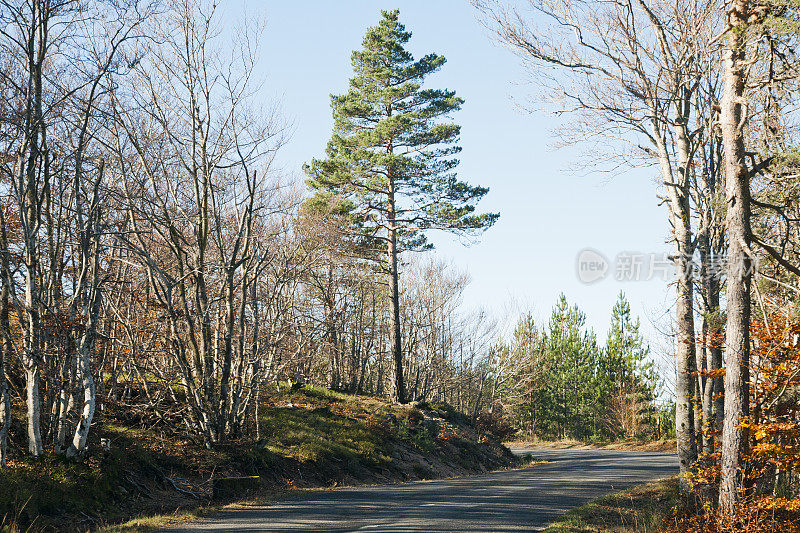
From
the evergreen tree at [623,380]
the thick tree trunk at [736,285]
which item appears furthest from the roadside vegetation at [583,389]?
the thick tree trunk at [736,285]

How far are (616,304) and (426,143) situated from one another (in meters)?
26.9

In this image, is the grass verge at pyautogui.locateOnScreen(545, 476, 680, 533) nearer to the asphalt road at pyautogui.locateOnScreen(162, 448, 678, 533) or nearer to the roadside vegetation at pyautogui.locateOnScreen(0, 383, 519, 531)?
the asphalt road at pyautogui.locateOnScreen(162, 448, 678, 533)

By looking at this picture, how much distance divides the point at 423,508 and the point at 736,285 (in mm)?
5760

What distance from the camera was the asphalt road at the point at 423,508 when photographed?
8602 mm

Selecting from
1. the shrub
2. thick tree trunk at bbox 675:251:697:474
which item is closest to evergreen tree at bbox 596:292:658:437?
the shrub

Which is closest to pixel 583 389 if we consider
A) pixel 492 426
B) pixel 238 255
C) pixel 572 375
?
pixel 572 375

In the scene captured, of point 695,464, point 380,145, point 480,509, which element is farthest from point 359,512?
point 380,145

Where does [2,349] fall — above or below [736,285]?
below

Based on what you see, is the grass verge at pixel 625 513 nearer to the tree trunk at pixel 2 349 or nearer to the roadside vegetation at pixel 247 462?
the roadside vegetation at pixel 247 462

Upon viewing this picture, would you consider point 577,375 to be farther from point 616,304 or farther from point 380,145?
point 380,145

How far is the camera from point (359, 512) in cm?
984

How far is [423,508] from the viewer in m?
10.2

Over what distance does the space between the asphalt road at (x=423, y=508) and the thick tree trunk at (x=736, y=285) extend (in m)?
2.71

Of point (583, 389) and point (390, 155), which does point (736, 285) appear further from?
point (583, 389)
